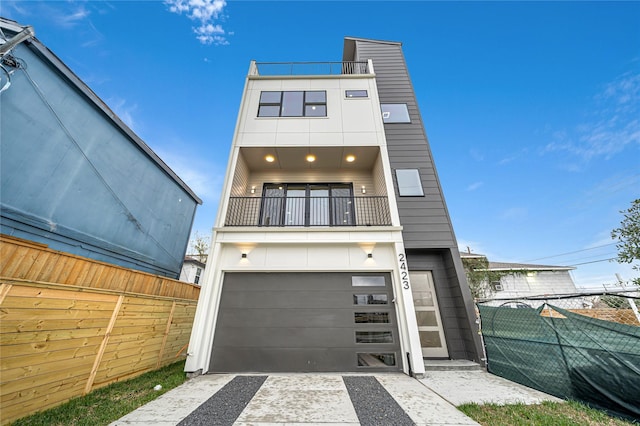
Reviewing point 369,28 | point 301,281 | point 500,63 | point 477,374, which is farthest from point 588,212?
point 301,281

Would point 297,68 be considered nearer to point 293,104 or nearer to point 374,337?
point 293,104

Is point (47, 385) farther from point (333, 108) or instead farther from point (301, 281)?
point (333, 108)

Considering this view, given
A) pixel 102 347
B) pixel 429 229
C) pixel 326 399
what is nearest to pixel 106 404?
pixel 102 347

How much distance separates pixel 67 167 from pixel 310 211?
564 centimetres

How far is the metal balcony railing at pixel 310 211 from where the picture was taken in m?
6.07

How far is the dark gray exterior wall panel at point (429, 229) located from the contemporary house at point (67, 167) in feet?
26.1

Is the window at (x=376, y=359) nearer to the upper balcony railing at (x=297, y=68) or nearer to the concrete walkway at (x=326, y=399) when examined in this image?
the concrete walkway at (x=326, y=399)

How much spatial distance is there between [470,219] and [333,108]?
23.3 metres

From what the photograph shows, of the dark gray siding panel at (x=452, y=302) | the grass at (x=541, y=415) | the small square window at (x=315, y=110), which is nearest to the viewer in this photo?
the grass at (x=541, y=415)

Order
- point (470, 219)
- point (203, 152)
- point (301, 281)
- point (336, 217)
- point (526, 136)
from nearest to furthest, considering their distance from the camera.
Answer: point (301, 281) < point (336, 217) < point (526, 136) < point (203, 152) < point (470, 219)

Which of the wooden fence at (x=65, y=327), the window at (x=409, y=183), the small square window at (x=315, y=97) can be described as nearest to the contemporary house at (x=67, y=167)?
the wooden fence at (x=65, y=327)

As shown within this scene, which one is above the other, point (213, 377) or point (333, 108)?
point (333, 108)

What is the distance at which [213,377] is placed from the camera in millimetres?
3973

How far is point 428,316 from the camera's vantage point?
5328 mm
